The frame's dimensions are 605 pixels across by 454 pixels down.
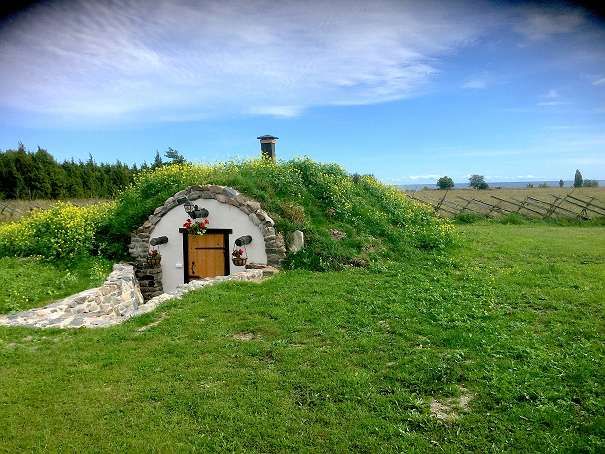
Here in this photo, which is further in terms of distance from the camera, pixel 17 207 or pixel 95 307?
pixel 17 207

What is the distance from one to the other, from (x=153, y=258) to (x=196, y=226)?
69.1 inches

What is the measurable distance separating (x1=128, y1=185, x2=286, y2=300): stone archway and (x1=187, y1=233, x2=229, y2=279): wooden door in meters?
1.05

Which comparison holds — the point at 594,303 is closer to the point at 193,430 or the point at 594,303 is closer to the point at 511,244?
the point at 511,244

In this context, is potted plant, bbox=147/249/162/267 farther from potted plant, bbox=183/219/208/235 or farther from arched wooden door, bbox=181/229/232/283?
potted plant, bbox=183/219/208/235

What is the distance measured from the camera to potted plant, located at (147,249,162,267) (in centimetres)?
1370

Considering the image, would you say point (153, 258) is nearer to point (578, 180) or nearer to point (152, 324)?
point (152, 324)

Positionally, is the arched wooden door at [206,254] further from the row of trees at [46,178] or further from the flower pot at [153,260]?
the row of trees at [46,178]

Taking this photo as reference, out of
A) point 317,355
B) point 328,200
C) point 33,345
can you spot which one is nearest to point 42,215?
point 33,345

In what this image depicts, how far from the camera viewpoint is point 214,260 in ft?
44.9

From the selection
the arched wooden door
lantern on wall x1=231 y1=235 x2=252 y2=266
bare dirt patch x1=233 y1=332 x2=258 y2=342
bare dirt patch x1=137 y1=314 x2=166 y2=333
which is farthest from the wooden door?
bare dirt patch x1=233 y1=332 x2=258 y2=342

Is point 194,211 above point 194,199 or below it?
below

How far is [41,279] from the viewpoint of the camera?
1155cm

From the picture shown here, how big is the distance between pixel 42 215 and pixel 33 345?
837 centimetres

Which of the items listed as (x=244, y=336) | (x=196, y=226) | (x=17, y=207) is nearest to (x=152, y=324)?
(x=244, y=336)
